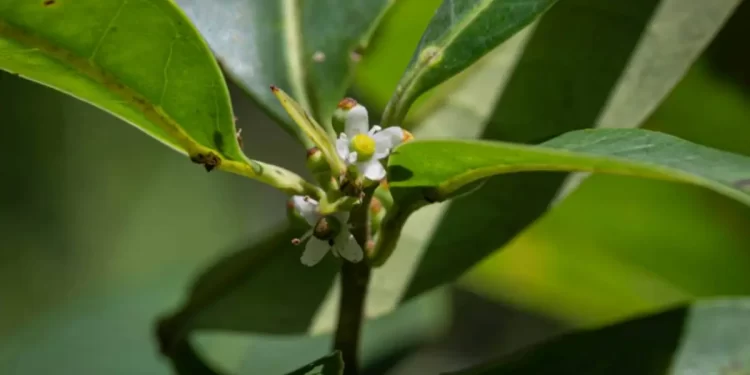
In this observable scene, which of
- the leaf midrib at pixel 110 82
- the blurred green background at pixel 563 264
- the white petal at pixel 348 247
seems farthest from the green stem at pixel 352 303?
the blurred green background at pixel 563 264

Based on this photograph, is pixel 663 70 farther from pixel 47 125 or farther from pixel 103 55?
pixel 47 125

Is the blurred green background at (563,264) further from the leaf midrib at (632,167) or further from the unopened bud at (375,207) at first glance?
the leaf midrib at (632,167)

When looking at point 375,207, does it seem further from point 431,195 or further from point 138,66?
point 138,66

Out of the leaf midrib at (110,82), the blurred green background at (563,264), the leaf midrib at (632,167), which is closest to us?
the leaf midrib at (632,167)

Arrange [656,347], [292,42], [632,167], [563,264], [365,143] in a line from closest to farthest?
1. [632,167]
2. [365,143]
3. [656,347]
4. [292,42]
5. [563,264]

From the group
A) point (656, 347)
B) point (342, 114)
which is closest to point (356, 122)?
point (342, 114)

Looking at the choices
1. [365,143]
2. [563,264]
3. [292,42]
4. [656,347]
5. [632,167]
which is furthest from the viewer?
[563,264]
